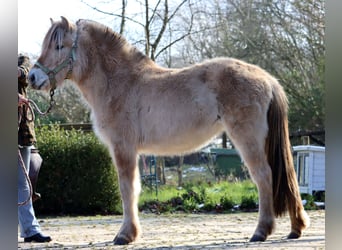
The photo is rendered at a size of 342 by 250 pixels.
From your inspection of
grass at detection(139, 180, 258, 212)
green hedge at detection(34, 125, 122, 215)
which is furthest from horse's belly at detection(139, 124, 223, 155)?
grass at detection(139, 180, 258, 212)

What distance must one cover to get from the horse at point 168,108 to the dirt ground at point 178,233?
11.6 inches

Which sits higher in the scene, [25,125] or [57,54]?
[57,54]

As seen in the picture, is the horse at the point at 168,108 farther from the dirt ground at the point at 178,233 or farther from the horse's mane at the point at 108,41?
the dirt ground at the point at 178,233

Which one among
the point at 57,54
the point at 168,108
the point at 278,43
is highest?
the point at 278,43

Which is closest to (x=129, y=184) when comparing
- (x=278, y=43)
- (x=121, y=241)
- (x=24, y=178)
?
(x=121, y=241)

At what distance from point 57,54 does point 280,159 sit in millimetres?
2526

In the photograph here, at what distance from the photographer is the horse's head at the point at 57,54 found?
18.9ft

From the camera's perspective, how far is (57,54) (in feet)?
19.1

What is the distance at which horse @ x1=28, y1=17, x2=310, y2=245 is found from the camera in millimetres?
5188

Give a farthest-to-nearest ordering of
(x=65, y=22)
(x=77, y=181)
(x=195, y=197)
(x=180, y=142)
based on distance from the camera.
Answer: (x=195, y=197), (x=77, y=181), (x=65, y=22), (x=180, y=142)

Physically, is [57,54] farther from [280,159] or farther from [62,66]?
[280,159]

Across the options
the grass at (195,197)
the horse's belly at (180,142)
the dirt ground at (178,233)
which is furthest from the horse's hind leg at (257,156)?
the grass at (195,197)

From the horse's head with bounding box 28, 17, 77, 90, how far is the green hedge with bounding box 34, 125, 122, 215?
4.18 metres

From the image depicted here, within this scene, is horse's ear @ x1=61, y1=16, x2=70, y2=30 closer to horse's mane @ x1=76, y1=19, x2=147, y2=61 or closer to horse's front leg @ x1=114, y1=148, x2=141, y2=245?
horse's mane @ x1=76, y1=19, x2=147, y2=61
